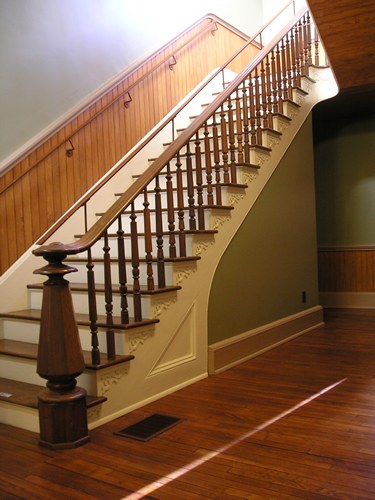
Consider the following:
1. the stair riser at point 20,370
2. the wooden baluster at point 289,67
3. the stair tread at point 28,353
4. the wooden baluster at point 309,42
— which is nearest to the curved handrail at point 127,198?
the stair tread at point 28,353

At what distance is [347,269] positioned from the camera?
6.46m

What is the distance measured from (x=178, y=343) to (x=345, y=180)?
4.03 meters

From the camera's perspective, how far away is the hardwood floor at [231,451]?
2.00 m

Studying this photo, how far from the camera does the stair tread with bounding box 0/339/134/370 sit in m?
2.69

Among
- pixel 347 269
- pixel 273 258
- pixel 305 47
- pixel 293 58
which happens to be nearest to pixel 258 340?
pixel 273 258

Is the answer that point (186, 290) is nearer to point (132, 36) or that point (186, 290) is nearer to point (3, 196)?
point (3, 196)

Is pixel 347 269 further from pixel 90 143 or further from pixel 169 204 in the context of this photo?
pixel 169 204

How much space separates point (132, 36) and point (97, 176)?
1452 mm

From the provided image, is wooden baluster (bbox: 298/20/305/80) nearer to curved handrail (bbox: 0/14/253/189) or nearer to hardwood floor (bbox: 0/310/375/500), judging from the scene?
curved handrail (bbox: 0/14/253/189)

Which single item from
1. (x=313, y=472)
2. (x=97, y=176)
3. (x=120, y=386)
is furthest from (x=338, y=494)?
(x=97, y=176)

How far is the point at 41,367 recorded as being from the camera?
2.44 metres

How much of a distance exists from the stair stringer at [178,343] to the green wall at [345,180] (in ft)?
8.16

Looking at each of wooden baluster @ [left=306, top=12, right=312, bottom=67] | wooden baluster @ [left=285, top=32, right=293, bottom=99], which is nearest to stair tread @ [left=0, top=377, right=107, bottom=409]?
wooden baluster @ [left=285, top=32, right=293, bottom=99]

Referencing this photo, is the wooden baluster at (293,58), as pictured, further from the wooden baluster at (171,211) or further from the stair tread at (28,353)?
the stair tread at (28,353)
